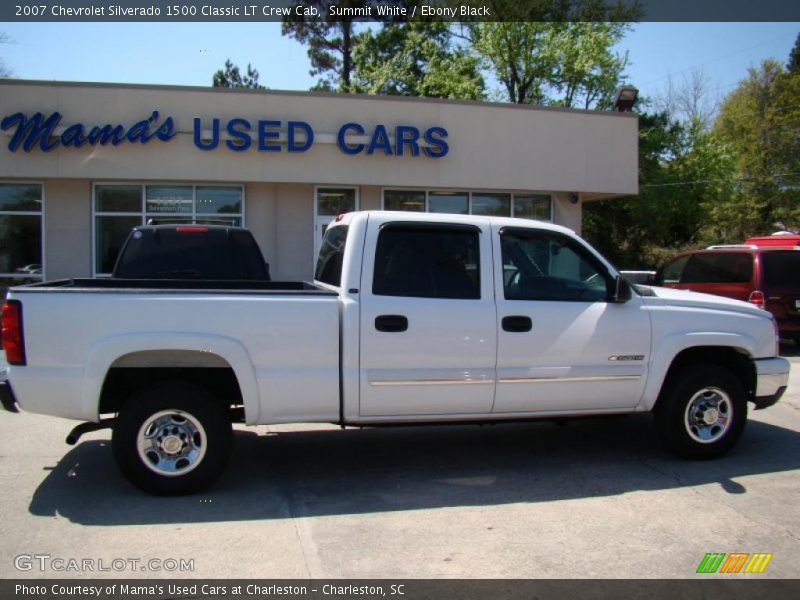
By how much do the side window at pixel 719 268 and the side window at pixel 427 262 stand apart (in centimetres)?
841

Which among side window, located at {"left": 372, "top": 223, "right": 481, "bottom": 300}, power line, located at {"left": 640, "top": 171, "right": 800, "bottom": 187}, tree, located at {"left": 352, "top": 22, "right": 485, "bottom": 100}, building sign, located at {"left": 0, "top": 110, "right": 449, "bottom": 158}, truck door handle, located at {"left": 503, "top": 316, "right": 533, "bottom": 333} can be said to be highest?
tree, located at {"left": 352, "top": 22, "right": 485, "bottom": 100}

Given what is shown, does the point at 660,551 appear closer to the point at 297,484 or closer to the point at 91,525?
the point at 297,484

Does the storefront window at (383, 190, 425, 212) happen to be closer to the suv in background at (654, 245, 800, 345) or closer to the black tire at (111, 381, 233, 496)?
the suv in background at (654, 245, 800, 345)

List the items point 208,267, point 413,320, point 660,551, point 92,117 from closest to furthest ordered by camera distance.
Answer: point 660,551 → point 413,320 → point 208,267 → point 92,117

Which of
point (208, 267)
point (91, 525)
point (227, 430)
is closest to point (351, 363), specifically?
point (227, 430)

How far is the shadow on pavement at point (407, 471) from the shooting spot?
491 cm

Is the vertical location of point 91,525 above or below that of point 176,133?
below

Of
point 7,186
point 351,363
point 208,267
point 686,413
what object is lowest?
point 686,413

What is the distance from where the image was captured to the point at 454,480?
5500 millimetres

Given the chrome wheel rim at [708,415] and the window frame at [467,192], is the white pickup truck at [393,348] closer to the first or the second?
the chrome wheel rim at [708,415]

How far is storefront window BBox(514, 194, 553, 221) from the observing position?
1722 cm

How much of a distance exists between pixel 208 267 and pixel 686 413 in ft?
16.1

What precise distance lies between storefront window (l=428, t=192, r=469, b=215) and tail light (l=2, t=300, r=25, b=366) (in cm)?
1248

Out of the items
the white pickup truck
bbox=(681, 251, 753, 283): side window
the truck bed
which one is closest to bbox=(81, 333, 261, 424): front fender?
the white pickup truck
